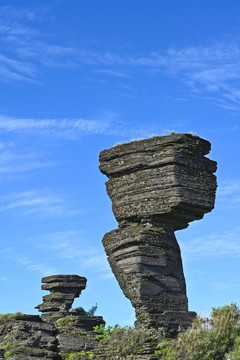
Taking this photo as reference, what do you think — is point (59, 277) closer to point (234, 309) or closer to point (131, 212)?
point (131, 212)

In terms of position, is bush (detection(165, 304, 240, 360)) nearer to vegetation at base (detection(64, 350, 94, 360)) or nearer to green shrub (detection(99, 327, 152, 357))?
green shrub (detection(99, 327, 152, 357))

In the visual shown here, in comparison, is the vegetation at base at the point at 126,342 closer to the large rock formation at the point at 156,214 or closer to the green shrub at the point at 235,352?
the large rock formation at the point at 156,214

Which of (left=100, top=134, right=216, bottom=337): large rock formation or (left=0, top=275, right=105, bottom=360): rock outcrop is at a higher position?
(left=100, top=134, right=216, bottom=337): large rock formation

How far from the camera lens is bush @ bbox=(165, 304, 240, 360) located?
23781 mm

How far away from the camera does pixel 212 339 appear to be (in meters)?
24.2

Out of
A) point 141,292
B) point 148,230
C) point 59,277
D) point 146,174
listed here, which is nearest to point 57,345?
point 141,292

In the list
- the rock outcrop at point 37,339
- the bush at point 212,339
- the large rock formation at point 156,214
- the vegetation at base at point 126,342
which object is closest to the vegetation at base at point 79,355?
the rock outcrop at point 37,339

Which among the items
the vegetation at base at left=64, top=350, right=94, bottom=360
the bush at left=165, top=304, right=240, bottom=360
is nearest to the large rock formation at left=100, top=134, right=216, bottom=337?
the bush at left=165, top=304, right=240, bottom=360

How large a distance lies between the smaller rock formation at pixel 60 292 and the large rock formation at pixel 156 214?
16.2 metres

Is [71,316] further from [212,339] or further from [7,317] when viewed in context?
[212,339]

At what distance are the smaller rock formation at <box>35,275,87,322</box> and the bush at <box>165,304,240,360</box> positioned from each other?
19.4m

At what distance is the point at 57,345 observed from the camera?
1094 inches

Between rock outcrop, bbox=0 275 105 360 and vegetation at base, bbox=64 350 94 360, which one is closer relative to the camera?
rock outcrop, bbox=0 275 105 360

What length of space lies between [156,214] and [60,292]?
62.4 feet
